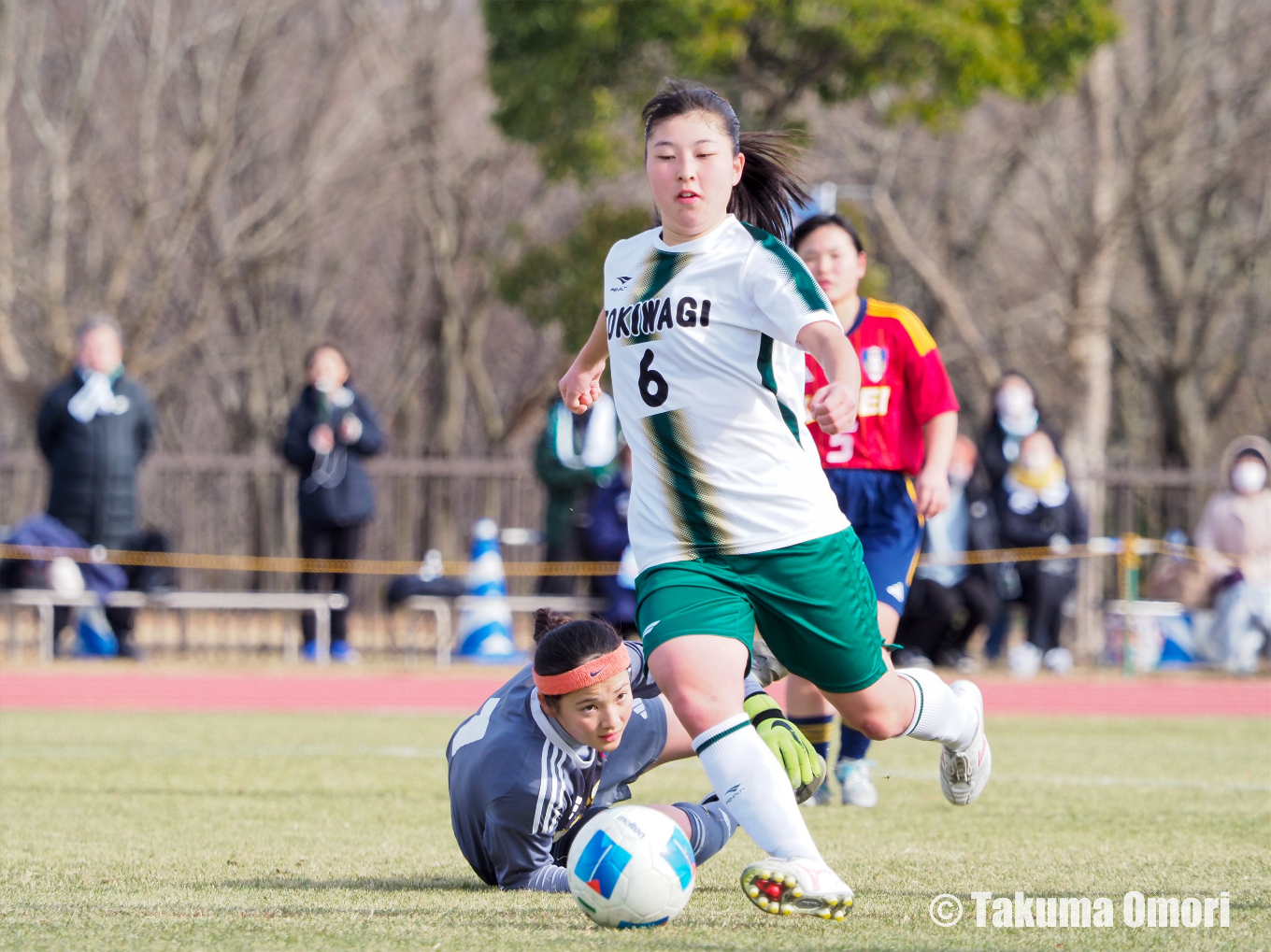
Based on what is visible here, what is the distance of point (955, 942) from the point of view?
149 inches

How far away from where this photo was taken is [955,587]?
1466 centimetres

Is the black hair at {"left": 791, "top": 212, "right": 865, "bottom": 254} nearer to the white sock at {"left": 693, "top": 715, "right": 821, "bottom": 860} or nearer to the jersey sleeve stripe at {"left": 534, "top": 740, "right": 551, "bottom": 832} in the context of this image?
the jersey sleeve stripe at {"left": 534, "top": 740, "right": 551, "bottom": 832}

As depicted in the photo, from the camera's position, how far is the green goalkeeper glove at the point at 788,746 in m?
4.20

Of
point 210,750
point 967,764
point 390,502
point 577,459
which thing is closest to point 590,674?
point 967,764

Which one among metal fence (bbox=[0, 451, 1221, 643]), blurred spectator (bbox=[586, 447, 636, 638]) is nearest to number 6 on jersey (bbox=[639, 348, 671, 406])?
blurred spectator (bbox=[586, 447, 636, 638])

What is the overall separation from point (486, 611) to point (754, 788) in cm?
1177

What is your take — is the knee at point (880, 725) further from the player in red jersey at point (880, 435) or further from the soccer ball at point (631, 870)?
the player in red jersey at point (880, 435)

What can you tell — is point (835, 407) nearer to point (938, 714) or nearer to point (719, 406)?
point (719, 406)

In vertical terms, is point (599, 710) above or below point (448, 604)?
above

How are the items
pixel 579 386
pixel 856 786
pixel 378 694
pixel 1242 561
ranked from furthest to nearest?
1. pixel 1242 561
2. pixel 378 694
3. pixel 856 786
4. pixel 579 386

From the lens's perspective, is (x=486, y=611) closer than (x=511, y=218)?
Yes

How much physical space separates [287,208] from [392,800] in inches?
722

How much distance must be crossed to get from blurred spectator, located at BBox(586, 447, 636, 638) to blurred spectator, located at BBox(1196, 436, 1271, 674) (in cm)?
502

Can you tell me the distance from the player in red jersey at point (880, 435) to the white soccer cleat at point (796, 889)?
2.39 m
